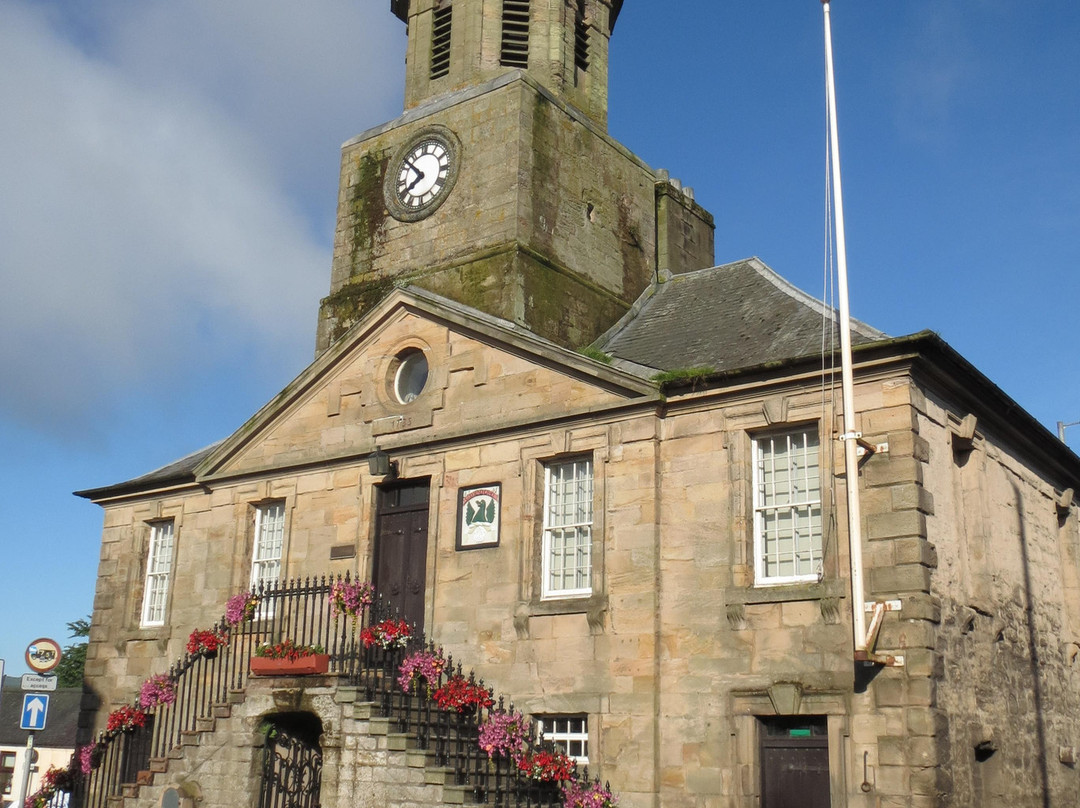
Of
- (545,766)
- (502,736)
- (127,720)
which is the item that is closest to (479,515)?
(502,736)

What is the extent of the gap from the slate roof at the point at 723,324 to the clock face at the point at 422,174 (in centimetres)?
396

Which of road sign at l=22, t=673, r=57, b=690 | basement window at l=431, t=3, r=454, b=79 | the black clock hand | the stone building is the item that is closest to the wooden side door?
the stone building

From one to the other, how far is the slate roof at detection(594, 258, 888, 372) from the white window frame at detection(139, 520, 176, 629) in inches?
334

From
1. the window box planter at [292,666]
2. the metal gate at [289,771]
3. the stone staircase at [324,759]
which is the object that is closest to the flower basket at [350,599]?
the window box planter at [292,666]

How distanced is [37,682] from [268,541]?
6427mm

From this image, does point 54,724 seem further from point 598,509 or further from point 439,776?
point 439,776

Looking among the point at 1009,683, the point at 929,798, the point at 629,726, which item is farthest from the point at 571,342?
the point at 929,798

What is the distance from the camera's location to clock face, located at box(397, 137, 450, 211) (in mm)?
20578

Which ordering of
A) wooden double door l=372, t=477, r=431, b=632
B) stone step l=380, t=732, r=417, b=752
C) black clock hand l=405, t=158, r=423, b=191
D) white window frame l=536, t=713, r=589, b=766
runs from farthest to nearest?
black clock hand l=405, t=158, r=423, b=191 → wooden double door l=372, t=477, r=431, b=632 → white window frame l=536, t=713, r=589, b=766 → stone step l=380, t=732, r=417, b=752

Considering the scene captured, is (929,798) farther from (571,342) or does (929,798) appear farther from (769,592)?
(571,342)

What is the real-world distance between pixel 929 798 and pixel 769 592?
2.76m

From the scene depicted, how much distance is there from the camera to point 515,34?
21.5 m

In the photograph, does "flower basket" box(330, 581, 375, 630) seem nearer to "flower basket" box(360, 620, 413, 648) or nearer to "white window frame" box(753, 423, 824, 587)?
"flower basket" box(360, 620, 413, 648)

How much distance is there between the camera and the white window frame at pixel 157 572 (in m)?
20.4
